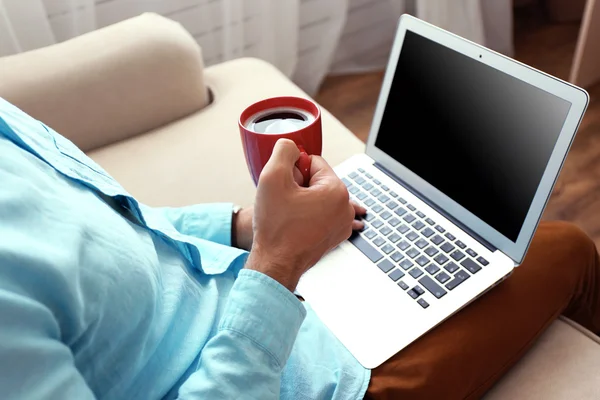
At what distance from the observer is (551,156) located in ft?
2.24

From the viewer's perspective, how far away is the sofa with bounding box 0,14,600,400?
108cm

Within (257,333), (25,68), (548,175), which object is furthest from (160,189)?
(548,175)

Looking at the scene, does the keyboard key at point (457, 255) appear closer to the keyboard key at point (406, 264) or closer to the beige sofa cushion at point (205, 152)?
the keyboard key at point (406, 264)

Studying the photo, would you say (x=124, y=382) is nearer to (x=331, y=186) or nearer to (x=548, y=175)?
(x=331, y=186)

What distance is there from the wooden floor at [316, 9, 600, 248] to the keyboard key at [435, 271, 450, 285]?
891mm

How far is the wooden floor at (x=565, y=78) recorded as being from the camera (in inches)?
61.6

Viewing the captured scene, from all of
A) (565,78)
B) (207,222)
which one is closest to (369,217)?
(207,222)

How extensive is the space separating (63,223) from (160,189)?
530 millimetres

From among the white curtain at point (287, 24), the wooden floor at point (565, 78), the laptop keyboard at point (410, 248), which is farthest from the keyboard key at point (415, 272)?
the white curtain at point (287, 24)

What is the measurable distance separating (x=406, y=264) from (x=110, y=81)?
2.31ft

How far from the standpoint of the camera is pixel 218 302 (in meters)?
0.72

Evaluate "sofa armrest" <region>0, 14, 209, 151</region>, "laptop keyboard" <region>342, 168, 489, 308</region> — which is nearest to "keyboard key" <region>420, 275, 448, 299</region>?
"laptop keyboard" <region>342, 168, 489, 308</region>

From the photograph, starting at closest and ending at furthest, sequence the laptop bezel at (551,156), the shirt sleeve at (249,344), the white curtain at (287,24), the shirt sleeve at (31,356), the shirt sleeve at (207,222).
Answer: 1. the shirt sleeve at (31,356)
2. the shirt sleeve at (249,344)
3. the laptop bezel at (551,156)
4. the shirt sleeve at (207,222)
5. the white curtain at (287,24)

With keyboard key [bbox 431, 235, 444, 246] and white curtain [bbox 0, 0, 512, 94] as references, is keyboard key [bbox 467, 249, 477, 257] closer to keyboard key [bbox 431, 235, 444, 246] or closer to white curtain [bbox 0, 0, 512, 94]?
keyboard key [bbox 431, 235, 444, 246]
